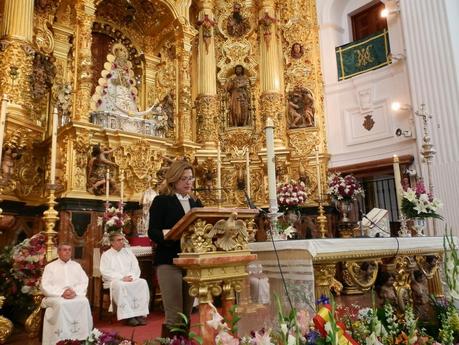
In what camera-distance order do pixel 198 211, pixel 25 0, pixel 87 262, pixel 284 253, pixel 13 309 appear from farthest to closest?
pixel 25 0 < pixel 87 262 < pixel 13 309 < pixel 284 253 < pixel 198 211

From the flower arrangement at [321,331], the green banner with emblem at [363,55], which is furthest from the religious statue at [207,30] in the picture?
the flower arrangement at [321,331]

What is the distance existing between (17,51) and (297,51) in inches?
241

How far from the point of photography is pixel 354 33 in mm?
10633

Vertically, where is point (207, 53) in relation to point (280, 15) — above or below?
below

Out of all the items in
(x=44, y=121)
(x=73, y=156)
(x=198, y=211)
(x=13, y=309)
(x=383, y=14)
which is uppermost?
(x=383, y=14)

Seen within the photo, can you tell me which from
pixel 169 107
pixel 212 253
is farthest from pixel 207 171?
pixel 212 253

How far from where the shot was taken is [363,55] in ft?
30.9

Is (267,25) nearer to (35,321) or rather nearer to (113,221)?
(113,221)

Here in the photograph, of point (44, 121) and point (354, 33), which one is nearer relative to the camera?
point (44, 121)

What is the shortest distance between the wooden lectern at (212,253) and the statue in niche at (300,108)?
22.8 feet

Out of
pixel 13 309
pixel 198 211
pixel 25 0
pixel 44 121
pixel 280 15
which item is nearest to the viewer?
pixel 198 211

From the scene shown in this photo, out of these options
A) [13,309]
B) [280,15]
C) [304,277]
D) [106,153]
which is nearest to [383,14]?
[280,15]

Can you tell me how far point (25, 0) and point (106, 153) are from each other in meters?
2.92

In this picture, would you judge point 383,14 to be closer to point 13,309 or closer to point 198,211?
point 198,211
